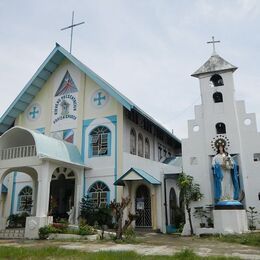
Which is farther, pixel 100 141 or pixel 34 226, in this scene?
pixel 100 141

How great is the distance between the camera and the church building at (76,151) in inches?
603

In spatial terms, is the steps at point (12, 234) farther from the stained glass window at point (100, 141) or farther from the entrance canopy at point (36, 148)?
the stained glass window at point (100, 141)

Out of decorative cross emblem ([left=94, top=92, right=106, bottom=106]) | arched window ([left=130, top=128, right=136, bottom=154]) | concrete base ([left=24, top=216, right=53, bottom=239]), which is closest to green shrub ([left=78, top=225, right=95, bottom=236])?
concrete base ([left=24, top=216, right=53, bottom=239])

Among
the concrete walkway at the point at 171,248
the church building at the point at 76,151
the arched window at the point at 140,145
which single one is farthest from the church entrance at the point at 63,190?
the concrete walkway at the point at 171,248

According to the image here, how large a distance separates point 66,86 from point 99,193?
7.00 metres

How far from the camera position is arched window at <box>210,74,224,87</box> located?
55.1 ft

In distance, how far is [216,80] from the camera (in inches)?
669

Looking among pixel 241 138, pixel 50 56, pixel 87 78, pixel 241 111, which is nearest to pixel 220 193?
pixel 241 138

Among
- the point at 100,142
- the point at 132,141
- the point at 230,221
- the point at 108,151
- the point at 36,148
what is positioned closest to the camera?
the point at 230,221

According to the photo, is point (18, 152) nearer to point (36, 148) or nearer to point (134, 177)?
point (36, 148)

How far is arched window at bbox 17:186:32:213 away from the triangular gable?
19.7ft

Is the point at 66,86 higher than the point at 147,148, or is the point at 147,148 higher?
the point at 66,86

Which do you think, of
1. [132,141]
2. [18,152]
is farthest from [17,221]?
[132,141]

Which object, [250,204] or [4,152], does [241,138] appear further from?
[4,152]
